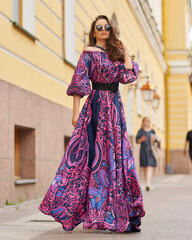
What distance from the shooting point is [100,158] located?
17.1 feet

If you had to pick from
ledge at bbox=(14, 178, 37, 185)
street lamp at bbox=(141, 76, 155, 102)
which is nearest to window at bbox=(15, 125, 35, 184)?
ledge at bbox=(14, 178, 37, 185)

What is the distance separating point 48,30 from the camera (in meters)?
9.87

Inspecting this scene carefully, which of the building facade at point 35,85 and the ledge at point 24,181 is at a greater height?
the building facade at point 35,85

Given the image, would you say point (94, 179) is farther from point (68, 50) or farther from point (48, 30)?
point (68, 50)

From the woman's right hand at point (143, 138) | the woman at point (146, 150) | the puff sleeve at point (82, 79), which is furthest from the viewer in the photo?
the woman at point (146, 150)

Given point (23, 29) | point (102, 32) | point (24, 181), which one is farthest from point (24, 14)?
point (102, 32)

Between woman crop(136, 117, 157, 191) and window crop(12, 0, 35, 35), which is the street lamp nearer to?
woman crop(136, 117, 157, 191)

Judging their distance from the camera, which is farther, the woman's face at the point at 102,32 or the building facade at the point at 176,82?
the building facade at the point at 176,82

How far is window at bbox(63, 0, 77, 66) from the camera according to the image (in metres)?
10.9

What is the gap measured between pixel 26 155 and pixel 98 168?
3938mm

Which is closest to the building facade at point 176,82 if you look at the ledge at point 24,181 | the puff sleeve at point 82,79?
the ledge at point 24,181

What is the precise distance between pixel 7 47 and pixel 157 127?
19317 millimetres

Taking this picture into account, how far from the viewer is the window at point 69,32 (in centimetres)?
1089

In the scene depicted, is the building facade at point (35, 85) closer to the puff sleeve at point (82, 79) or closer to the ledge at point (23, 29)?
the ledge at point (23, 29)
